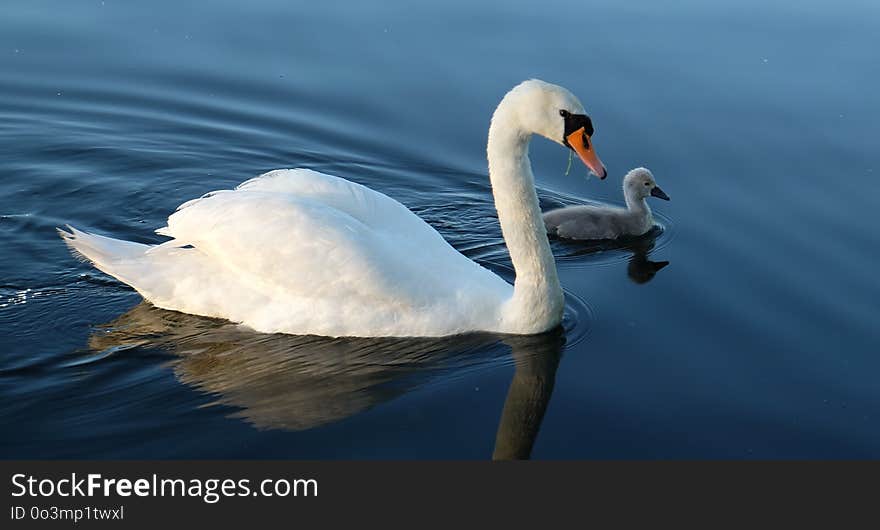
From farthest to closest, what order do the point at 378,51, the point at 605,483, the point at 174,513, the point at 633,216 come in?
1. the point at 378,51
2. the point at 633,216
3. the point at 605,483
4. the point at 174,513

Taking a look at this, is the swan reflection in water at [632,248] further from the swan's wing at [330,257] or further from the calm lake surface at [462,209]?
the swan's wing at [330,257]

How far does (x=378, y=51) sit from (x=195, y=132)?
3289 mm

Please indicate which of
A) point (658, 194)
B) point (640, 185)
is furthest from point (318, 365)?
point (658, 194)

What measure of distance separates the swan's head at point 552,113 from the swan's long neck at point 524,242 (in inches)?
10.2

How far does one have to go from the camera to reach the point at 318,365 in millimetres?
8078

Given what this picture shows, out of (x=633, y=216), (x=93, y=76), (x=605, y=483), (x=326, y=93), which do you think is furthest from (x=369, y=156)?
(x=605, y=483)

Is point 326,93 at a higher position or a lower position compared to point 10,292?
higher

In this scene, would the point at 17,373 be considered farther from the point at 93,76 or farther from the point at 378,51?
the point at 378,51

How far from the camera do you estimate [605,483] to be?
22.6 ft

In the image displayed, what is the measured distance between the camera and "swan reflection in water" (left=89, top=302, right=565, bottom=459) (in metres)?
7.44

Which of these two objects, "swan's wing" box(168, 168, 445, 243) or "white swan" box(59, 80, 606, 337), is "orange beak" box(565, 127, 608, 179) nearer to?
"white swan" box(59, 80, 606, 337)

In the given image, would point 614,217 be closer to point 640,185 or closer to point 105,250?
point 640,185

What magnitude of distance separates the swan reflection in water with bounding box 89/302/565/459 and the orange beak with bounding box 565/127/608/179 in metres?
1.27

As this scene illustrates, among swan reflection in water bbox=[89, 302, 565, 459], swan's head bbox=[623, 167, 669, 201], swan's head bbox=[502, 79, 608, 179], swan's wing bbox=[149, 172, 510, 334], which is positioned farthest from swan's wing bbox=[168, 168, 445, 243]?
swan's head bbox=[623, 167, 669, 201]
